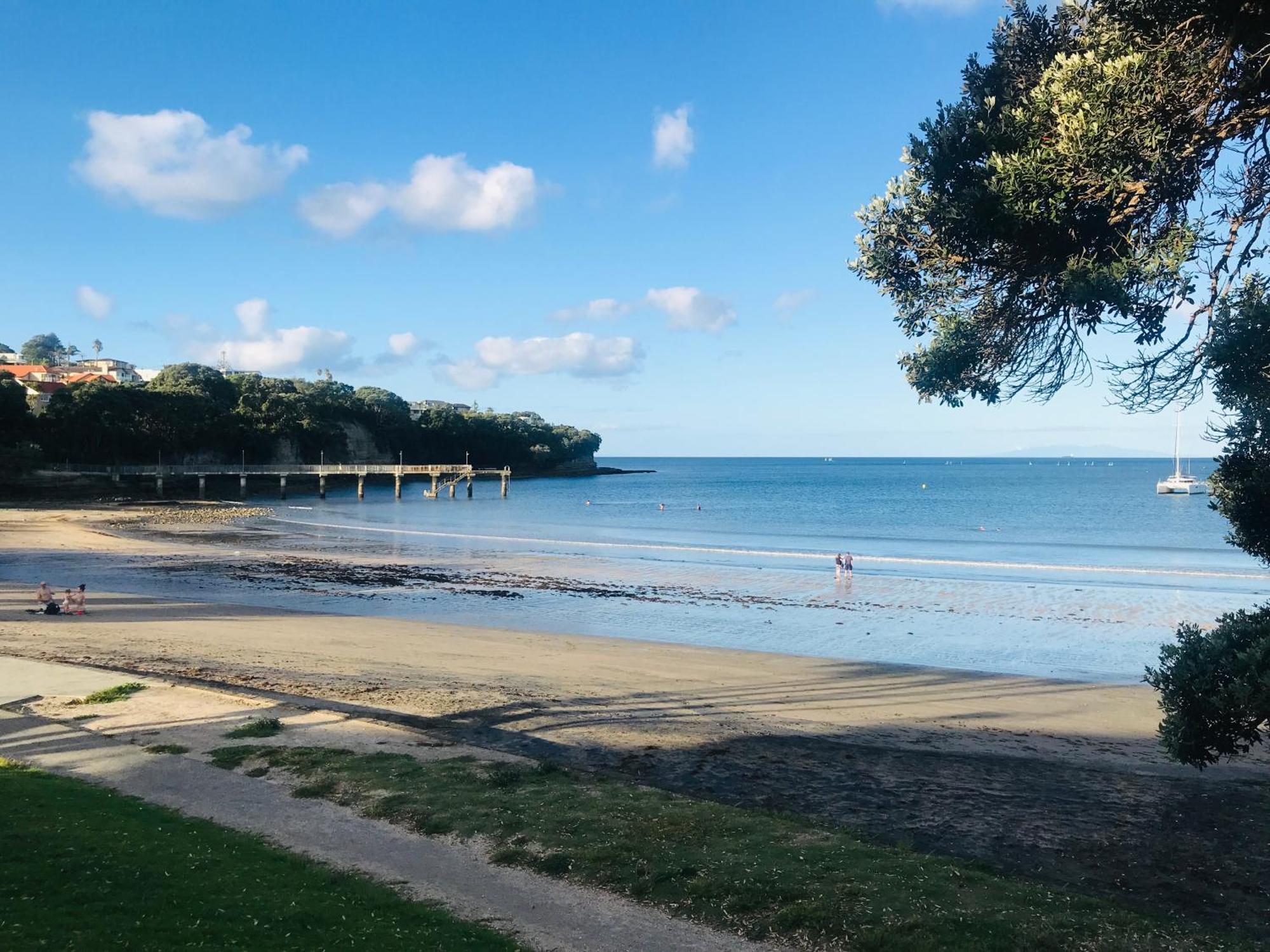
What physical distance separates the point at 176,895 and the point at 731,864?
3928 mm

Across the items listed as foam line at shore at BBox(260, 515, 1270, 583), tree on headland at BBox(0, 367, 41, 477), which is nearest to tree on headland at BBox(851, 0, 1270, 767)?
foam line at shore at BBox(260, 515, 1270, 583)

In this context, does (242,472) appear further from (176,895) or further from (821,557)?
(176,895)

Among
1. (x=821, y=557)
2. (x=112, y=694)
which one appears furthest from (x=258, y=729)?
(x=821, y=557)

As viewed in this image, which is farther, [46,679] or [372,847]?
[46,679]

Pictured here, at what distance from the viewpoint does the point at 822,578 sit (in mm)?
32500

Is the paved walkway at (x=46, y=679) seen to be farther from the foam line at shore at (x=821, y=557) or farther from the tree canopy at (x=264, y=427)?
the tree canopy at (x=264, y=427)

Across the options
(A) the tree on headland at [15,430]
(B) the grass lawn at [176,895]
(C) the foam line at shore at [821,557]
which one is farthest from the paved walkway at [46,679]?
(A) the tree on headland at [15,430]

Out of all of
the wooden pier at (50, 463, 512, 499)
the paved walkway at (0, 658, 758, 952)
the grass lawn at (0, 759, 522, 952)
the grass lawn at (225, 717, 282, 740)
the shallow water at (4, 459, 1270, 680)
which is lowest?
the shallow water at (4, 459, 1270, 680)

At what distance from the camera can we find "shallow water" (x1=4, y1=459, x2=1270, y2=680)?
21.1 m

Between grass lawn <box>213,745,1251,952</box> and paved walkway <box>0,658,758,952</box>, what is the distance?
23 centimetres

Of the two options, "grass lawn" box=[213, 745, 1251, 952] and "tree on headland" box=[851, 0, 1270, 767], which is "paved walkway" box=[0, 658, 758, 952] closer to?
"grass lawn" box=[213, 745, 1251, 952]

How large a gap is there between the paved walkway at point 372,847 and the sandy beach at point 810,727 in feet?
9.83

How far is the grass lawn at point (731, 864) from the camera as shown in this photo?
19.3 feet

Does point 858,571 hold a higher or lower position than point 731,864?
lower
